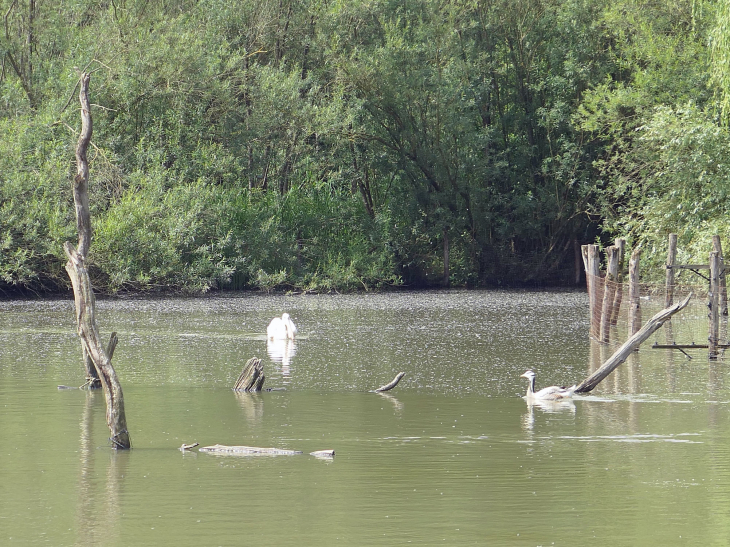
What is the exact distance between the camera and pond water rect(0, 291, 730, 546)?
8391mm

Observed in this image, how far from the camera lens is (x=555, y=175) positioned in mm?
45188

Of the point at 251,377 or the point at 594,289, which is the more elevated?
the point at 594,289

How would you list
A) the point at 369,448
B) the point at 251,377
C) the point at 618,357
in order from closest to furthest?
the point at 369,448 → the point at 251,377 → the point at 618,357

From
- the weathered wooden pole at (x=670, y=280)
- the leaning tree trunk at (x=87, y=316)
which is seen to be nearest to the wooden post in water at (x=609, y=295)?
the weathered wooden pole at (x=670, y=280)

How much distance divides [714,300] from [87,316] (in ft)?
35.5

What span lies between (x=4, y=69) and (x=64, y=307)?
46.4 ft

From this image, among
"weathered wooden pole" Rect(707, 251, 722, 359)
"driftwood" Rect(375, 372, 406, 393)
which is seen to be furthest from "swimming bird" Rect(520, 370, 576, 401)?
"weathered wooden pole" Rect(707, 251, 722, 359)

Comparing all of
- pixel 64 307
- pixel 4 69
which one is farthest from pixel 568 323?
pixel 4 69

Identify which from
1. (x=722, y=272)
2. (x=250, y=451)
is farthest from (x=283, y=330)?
(x=250, y=451)

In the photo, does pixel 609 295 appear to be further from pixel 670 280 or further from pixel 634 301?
pixel 634 301

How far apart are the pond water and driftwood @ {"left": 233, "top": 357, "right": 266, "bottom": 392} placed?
18 centimetres

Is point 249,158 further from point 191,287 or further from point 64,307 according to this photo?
point 64,307

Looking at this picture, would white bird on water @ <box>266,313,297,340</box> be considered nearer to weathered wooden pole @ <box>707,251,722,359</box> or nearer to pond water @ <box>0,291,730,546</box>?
pond water @ <box>0,291,730,546</box>

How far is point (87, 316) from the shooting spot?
11.9 meters
